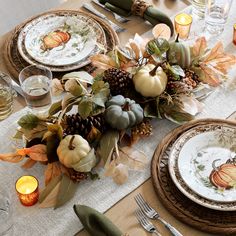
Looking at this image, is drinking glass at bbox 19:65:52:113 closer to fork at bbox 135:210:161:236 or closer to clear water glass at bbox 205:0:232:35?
fork at bbox 135:210:161:236

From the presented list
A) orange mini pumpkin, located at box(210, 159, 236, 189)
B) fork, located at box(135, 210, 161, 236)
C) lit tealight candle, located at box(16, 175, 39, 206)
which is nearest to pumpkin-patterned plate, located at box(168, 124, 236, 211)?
orange mini pumpkin, located at box(210, 159, 236, 189)

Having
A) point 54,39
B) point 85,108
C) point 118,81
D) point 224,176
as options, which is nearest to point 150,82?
point 118,81

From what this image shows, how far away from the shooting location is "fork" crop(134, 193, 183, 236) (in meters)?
1.04

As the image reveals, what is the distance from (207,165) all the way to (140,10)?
0.60 m

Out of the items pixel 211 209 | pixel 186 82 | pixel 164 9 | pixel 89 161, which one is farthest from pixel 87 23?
pixel 211 209

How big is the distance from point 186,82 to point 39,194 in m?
0.47

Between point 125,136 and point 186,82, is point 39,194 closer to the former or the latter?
point 125,136

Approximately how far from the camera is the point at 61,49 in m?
1.44

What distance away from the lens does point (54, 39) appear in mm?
1467

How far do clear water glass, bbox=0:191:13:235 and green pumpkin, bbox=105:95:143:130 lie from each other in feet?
0.95

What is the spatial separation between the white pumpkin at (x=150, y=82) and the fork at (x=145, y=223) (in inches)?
12.2

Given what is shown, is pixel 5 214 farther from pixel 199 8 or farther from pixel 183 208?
pixel 199 8

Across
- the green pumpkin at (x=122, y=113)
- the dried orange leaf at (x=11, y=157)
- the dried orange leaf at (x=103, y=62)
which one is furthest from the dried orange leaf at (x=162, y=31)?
the dried orange leaf at (x=11, y=157)

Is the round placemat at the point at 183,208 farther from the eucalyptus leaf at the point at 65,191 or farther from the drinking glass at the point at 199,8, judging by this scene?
the drinking glass at the point at 199,8
